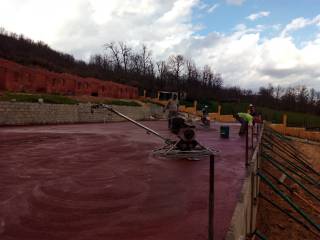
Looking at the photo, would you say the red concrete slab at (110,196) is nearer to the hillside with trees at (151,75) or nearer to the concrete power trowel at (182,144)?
the concrete power trowel at (182,144)

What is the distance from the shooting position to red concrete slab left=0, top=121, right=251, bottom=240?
4.16m

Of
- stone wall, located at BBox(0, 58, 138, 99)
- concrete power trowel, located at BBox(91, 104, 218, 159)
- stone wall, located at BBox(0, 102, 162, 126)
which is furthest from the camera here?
stone wall, located at BBox(0, 58, 138, 99)

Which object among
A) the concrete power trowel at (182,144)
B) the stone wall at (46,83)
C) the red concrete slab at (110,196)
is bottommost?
the red concrete slab at (110,196)

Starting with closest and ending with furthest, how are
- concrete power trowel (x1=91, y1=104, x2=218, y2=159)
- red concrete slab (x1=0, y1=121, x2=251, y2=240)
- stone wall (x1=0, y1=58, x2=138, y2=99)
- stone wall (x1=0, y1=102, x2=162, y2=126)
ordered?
1. red concrete slab (x1=0, y1=121, x2=251, y2=240)
2. concrete power trowel (x1=91, y1=104, x2=218, y2=159)
3. stone wall (x1=0, y1=102, x2=162, y2=126)
4. stone wall (x1=0, y1=58, x2=138, y2=99)

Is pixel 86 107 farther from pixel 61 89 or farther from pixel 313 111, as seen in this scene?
pixel 313 111

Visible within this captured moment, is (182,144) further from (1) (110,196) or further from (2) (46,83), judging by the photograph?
(2) (46,83)

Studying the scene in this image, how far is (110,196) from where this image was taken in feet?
18.2

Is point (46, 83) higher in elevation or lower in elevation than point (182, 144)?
higher

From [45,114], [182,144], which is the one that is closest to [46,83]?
[45,114]

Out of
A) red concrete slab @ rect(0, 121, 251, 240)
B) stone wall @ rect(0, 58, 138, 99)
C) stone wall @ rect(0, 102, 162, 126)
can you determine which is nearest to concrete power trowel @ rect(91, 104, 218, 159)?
red concrete slab @ rect(0, 121, 251, 240)

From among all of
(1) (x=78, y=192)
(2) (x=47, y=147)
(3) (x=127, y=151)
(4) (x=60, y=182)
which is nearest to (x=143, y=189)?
(1) (x=78, y=192)

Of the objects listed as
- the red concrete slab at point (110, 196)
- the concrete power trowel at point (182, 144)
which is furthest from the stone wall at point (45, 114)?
the concrete power trowel at point (182, 144)

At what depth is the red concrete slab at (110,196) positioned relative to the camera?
4160 mm

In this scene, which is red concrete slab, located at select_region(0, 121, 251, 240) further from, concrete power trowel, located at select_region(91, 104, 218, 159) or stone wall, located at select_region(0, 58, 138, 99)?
stone wall, located at select_region(0, 58, 138, 99)
